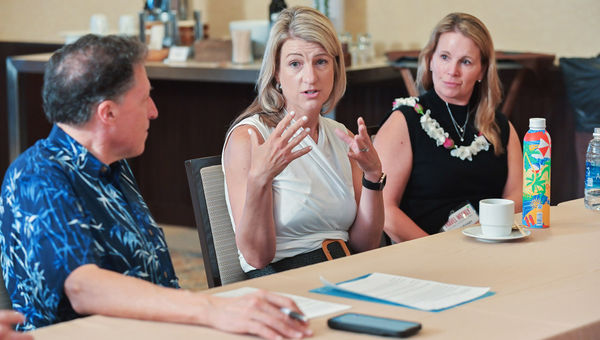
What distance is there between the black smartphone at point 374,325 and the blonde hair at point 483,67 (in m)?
1.49

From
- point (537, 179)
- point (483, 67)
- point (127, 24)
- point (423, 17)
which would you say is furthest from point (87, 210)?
point (127, 24)

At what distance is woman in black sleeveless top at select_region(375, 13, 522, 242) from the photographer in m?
2.70

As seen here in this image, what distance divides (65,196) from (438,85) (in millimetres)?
1562

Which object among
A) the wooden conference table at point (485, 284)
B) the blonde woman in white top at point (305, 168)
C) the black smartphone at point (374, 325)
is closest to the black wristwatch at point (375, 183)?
the blonde woman in white top at point (305, 168)

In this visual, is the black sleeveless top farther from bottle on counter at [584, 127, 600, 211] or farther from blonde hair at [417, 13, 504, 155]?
bottle on counter at [584, 127, 600, 211]

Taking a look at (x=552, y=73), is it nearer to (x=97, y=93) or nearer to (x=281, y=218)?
(x=281, y=218)

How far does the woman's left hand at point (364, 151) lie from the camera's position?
2.04 m

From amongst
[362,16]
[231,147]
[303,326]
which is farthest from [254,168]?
[362,16]

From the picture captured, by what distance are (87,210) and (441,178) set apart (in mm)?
1388

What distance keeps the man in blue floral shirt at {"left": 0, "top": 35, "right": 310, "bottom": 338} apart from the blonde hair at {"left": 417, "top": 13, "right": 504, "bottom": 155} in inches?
53.2

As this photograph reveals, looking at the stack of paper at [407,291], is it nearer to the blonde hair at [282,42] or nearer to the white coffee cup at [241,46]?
the blonde hair at [282,42]

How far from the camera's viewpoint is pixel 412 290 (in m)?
1.59

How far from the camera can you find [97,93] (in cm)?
164

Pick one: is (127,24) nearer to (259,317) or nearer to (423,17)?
(423,17)
